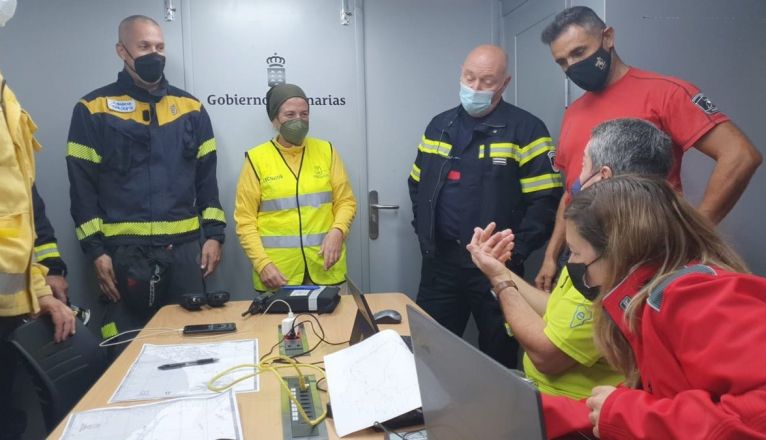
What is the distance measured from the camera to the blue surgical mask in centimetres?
266

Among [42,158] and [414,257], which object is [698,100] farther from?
[42,158]

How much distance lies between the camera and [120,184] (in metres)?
2.68

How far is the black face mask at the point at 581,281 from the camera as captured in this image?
49.0 inches

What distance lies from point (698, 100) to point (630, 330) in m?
1.27

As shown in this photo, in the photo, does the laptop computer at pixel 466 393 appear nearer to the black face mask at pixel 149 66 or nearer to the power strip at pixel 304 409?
the power strip at pixel 304 409

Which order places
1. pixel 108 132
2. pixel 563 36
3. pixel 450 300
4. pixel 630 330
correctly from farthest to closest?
1. pixel 450 300
2. pixel 108 132
3. pixel 563 36
4. pixel 630 330

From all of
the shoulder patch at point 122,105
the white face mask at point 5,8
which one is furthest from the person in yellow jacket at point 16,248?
the shoulder patch at point 122,105

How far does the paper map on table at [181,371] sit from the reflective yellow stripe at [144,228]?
1009mm

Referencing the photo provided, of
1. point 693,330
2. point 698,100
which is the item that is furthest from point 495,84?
point 693,330

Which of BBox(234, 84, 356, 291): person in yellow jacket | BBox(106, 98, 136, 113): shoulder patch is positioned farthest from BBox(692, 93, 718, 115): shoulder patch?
BBox(106, 98, 136, 113): shoulder patch

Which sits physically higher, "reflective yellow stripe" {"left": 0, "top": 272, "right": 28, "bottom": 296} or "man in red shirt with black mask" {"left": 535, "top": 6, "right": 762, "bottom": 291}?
"man in red shirt with black mask" {"left": 535, "top": 6, "right": 762, "bottom": 291}

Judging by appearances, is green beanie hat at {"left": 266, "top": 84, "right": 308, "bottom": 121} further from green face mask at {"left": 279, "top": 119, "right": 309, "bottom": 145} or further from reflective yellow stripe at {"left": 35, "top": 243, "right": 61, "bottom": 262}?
reflective yellow stripe at {"left": 35, "top": 243, "right": 61, "bottom": 262}

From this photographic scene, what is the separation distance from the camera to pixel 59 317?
Answer: 5.94ft

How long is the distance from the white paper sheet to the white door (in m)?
2.02
